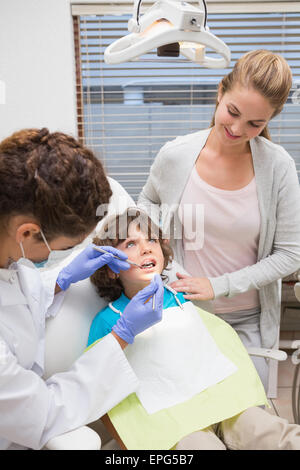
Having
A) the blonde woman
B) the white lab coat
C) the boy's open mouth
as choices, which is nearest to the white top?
the blonde woman

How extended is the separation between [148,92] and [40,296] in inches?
68.2

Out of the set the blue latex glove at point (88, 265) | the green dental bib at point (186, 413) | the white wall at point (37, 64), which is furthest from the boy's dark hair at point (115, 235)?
the white wall at point (37, 64)

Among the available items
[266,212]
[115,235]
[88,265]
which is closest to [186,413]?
[88,265]

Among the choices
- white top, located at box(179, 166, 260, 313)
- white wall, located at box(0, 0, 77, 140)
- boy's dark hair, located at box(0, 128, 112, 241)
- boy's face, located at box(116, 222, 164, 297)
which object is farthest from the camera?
white wall, located at box(0, 0, 77, 140)

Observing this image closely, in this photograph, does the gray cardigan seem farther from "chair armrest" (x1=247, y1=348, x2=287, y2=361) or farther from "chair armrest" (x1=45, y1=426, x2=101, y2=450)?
"chair armrest" (x1=45, y1=426, x2=101, y2=450)

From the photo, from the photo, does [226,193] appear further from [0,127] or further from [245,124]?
[0,127]

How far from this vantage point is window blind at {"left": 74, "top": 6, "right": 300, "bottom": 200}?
2.45m

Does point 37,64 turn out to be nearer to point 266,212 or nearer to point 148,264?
point 148,264

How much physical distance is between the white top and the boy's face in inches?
8.6

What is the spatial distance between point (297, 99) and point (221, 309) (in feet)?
5.14

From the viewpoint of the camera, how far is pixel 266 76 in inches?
54.1

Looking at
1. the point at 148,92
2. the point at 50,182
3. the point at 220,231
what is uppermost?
the point at 148,92

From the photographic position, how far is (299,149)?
270 cm

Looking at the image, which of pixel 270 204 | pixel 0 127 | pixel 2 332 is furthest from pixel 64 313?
pixel 0 127
